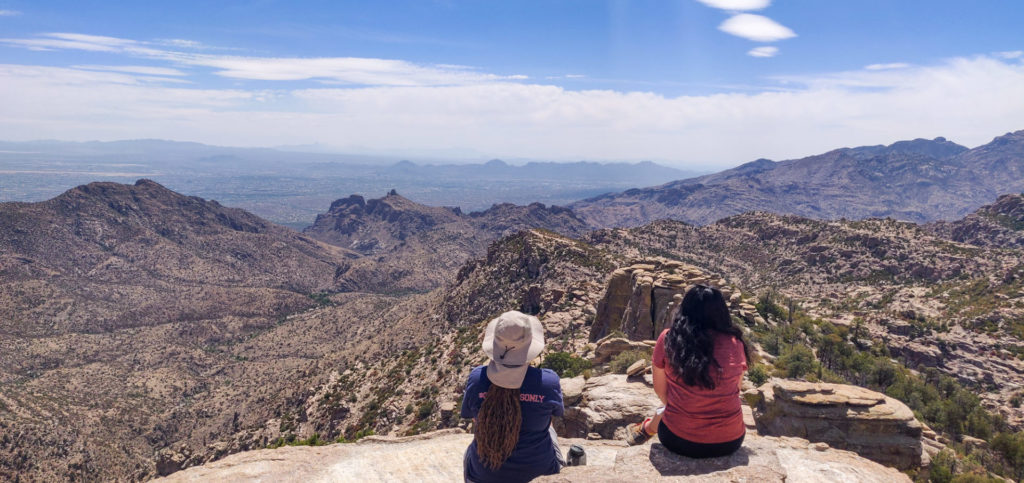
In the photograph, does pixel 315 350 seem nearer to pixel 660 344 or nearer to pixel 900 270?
pixel 660 344

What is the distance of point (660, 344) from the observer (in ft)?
27.5

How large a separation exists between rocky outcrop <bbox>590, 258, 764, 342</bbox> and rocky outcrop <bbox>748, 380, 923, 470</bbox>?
45.9ft

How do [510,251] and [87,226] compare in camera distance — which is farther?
[87,226]

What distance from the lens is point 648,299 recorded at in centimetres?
3284

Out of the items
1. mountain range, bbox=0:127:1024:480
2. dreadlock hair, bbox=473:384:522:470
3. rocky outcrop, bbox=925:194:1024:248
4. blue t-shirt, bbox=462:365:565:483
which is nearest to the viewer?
dreadlock hair, bbox=473:384:522:470

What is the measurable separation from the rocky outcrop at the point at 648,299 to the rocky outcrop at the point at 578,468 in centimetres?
1815

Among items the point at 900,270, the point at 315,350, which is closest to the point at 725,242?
the point at 900,270

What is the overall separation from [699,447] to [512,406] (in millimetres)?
3332

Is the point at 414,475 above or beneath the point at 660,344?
beneath

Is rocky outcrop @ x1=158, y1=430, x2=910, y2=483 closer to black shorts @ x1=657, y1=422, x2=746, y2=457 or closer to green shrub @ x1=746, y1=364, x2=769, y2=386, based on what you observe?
black shorts @ x1=657, y1=422, x2=746, y2=457

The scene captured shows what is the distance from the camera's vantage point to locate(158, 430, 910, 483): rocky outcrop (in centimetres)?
748

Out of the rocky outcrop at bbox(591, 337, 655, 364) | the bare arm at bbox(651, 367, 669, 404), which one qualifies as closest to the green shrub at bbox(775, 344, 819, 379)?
the rocky outcrop at bbox(591, 337, 655, 364)

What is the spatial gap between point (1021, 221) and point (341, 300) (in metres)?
195

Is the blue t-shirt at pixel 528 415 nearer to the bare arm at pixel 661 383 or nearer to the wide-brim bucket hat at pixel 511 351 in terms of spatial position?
the wide-brim bucket hat at pixel 511 351
